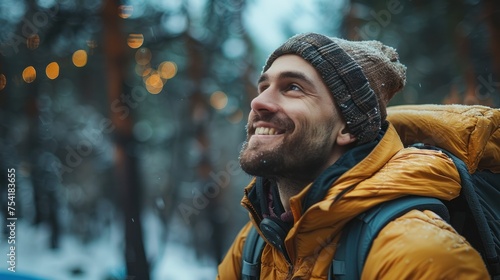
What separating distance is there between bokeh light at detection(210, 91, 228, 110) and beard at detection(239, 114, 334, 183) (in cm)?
364

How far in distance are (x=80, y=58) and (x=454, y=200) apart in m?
4.40

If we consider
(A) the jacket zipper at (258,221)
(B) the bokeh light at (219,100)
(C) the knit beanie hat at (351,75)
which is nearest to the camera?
(A) the jacket zipper at (258,221)

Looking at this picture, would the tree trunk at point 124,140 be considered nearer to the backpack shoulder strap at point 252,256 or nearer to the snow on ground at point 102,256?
the snow on ground at point 102,256

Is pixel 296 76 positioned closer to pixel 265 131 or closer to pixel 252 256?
pixel 265 131

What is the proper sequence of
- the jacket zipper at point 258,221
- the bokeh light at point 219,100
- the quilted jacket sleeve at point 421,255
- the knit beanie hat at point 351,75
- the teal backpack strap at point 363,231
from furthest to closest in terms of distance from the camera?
the bokeh light at point 219,100 → the knit beanie hat at point 351,75 → the jacket zipper at point 258,221 → the teal backpack strap at point 363,231 → the quilted jacket sleeve at point 421,255

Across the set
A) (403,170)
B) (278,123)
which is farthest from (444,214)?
(278,123)

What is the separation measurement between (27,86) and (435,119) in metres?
4.45

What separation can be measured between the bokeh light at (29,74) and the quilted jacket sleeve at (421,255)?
460cm

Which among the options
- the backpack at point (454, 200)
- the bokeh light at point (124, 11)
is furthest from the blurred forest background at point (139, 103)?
the backpack at point (454, 200)

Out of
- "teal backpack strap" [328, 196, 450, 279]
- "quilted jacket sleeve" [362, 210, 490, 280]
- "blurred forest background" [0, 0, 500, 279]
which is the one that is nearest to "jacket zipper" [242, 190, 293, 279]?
"teal backpack strap" [328, 196, 450, 279]

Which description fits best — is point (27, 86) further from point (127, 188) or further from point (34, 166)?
point (127, 188)

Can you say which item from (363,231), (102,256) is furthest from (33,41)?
(363,231)

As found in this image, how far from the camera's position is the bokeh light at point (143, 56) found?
17.0 ft

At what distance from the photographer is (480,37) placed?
4590mm
